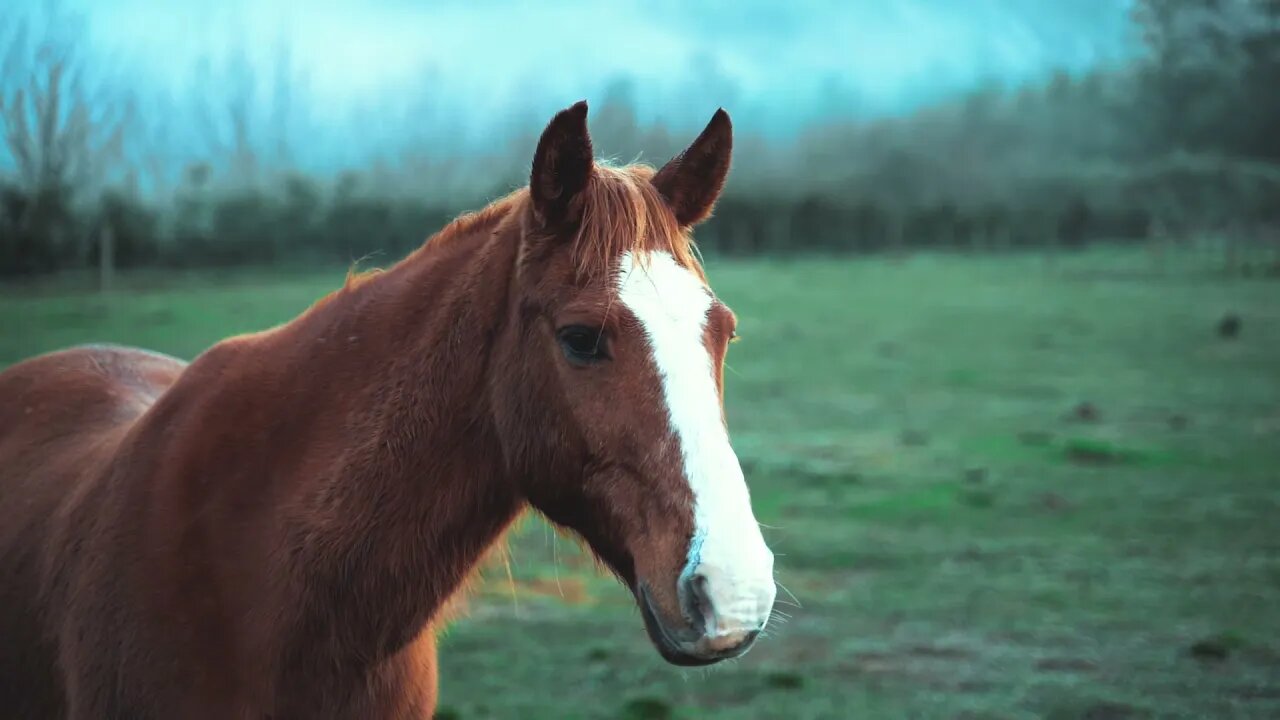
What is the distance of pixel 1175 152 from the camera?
40.1 m

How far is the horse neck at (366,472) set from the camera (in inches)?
92.7

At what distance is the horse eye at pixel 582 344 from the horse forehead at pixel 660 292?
0.10 metres

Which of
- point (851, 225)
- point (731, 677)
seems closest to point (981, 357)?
point (731, 677)

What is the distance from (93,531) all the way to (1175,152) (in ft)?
147

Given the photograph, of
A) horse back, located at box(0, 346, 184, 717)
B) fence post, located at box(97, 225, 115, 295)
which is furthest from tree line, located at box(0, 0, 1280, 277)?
horse back, located at box(0, 346, 184, 717)

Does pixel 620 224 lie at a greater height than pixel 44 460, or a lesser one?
greater

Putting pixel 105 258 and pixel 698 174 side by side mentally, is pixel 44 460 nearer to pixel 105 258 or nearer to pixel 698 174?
pixel 698 174

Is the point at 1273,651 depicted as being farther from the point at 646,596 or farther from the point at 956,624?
the point at 646,596

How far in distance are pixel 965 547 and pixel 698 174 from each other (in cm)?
592

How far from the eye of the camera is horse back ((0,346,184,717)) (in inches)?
110

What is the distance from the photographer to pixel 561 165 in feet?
7.50

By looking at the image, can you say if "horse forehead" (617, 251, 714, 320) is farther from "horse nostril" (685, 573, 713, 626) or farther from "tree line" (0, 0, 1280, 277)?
"tree line" (0, 0, 1280, 277)

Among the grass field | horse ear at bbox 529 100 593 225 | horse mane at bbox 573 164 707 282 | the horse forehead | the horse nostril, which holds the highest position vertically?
horse ear at bbox 529 100 593 225

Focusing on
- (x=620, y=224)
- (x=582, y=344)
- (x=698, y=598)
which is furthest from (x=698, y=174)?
(x=698, y=598)
